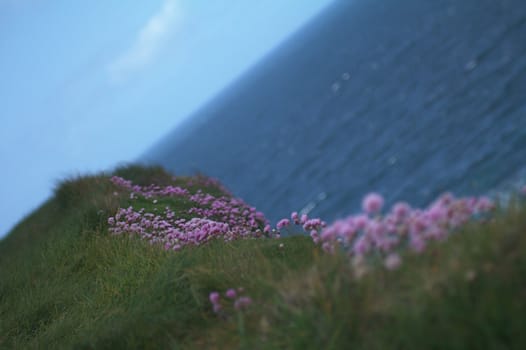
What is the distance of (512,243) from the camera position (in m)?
3.46

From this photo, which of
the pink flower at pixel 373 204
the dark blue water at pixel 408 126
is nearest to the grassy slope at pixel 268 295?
the pink flower at pixel 373 204

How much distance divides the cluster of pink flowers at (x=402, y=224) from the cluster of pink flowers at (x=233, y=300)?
126 cm

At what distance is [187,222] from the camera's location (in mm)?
8930

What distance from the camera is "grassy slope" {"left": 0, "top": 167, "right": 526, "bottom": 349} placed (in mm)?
3268

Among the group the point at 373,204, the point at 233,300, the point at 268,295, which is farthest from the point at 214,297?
the point at 373,204

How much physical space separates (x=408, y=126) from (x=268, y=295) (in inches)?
1764

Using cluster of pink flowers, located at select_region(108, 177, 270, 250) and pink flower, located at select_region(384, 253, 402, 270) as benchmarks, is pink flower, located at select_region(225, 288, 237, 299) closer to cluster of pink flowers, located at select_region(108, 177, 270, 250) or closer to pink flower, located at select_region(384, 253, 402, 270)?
pink flower, located at select_region(384, 253, 402, 270)

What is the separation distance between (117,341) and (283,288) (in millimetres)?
2116

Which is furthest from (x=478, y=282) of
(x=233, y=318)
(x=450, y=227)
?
(x=233, y=318)

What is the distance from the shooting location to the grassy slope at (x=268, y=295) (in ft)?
10.7

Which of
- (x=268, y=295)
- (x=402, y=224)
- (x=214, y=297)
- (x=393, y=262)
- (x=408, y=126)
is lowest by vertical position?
(x=393, y=262)

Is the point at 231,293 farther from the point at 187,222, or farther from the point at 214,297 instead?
the point at 187,222

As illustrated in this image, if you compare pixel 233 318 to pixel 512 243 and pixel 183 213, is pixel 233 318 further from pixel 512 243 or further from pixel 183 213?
pixel 183 213

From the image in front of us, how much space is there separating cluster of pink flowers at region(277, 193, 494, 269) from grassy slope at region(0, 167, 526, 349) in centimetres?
16
